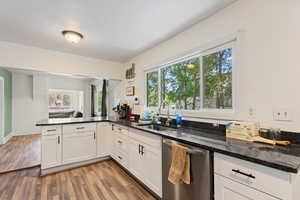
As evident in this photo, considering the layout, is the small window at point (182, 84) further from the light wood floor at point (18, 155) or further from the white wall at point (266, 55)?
the light wood floor at point (18, 155)

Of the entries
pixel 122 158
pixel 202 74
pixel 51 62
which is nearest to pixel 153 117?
pixel 122 158

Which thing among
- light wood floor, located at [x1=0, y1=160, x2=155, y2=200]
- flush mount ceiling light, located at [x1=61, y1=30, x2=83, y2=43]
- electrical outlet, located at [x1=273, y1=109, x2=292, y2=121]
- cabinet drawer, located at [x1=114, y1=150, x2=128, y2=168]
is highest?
flush mount ceiling light, located at [x1=61, y1=30, x2=83, y2=43]

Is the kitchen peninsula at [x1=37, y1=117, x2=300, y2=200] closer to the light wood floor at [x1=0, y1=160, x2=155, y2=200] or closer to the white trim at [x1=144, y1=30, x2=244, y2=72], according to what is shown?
the light wood floor at [x1=0, y1=160, x2=155, y2=200]

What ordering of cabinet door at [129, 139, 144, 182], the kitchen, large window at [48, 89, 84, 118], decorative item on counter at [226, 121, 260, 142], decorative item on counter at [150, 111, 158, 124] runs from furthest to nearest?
large window at [48, 89, 84, 118] → decorative item on counter at [150, 111, 158, 124] → cabinet door at [129, 139, 144, 182] → decorative item on counter at [226, 121, 260, 142] → the kitchen

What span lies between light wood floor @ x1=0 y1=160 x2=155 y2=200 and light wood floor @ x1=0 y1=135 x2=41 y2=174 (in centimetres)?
27

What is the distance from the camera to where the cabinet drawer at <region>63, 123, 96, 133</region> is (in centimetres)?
273

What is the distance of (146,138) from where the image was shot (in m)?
2.01

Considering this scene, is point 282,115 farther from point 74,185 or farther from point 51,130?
point 51,130

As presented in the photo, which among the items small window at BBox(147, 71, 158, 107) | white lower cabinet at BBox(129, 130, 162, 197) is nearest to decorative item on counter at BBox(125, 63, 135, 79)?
small window at BBox(147, 71, 158, 107)

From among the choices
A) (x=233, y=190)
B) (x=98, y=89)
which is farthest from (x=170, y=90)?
(x=98, y=89)

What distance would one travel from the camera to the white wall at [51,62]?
264 centimetres

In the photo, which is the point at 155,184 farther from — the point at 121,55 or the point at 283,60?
the point at 121,55

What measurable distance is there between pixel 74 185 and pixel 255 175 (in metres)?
2.36

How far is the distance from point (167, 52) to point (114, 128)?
1.82 m
